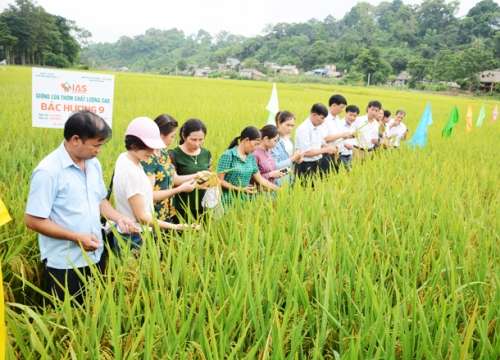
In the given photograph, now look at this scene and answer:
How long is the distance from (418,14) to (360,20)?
44.5 feet

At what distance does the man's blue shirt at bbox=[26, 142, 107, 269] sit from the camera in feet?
5.03

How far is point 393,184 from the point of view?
2980 millimetres

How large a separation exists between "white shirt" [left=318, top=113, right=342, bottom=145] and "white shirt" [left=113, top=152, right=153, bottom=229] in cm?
252

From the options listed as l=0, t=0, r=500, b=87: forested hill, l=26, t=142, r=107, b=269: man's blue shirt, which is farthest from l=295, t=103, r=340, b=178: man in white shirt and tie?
l=0, t=0, r=500, b=87: forested hill

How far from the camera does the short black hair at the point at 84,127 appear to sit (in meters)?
1.56

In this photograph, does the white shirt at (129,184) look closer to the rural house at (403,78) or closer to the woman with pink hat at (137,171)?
the woman with pink hat at (137,171)

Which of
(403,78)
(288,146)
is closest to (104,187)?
(288,146)

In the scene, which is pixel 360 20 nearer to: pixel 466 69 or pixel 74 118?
pixel 466 69

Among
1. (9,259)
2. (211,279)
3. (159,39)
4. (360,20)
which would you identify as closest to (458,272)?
(211,279)

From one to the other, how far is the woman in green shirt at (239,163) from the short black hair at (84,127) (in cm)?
112

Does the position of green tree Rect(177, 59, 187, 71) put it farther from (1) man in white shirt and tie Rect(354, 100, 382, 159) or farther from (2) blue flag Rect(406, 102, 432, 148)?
(1) man in white shirt and tie Rect(354, 100, 382, 159)

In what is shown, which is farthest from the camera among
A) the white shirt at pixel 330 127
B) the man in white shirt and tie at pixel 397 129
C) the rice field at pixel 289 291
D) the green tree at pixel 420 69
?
the green tree at pixel 420 69

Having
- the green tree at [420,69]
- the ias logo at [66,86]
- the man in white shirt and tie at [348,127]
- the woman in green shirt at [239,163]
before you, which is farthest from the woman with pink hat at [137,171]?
the green tree at [420,69]

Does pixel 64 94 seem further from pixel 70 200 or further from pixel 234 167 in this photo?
pixel 70 200
